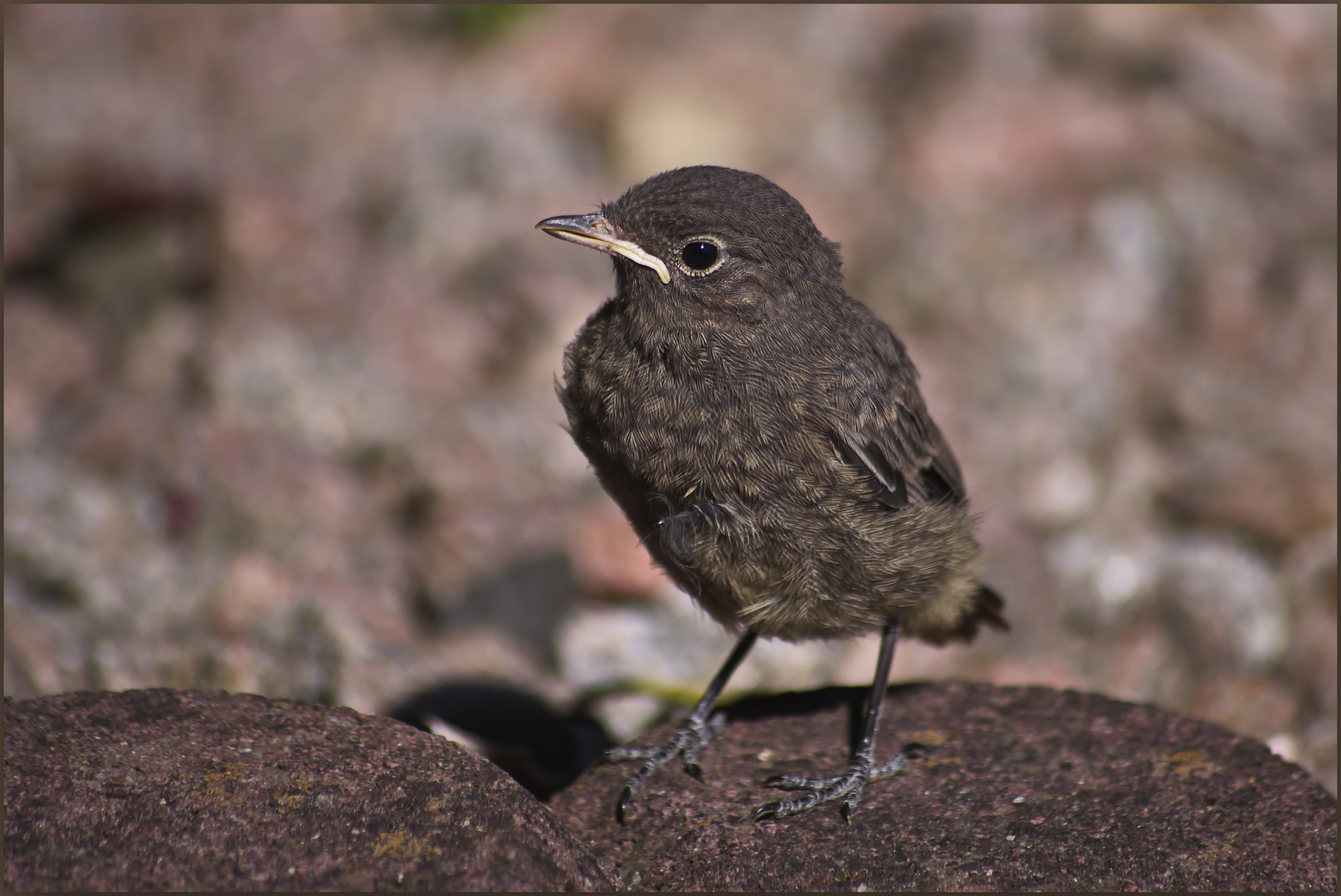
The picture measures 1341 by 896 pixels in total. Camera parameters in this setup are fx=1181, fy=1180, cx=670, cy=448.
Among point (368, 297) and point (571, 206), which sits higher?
point (571, 206)

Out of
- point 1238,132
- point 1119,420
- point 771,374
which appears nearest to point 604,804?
point 771,374

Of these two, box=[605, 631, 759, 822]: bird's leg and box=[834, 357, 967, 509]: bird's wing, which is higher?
box=[834, 357, 967, 509]: bird's wing

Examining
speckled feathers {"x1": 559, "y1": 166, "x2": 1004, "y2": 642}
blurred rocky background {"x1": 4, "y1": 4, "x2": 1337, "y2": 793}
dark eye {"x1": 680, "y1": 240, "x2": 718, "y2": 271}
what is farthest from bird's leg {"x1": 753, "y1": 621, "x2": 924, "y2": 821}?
dark eye {"x1": 680, "y1": 240, "x2": 718, "y2": 271}

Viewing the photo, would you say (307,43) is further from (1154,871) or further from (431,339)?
(1154,871)

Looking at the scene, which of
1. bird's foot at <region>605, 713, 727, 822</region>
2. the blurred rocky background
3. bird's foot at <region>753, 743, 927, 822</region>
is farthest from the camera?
the blurred rocky background

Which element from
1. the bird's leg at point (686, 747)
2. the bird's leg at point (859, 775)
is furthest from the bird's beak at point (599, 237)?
the bird's leg at point (859, 775)

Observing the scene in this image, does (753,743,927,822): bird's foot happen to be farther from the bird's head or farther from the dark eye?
the dark eye

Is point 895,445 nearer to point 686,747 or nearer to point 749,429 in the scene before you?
point 749,429
